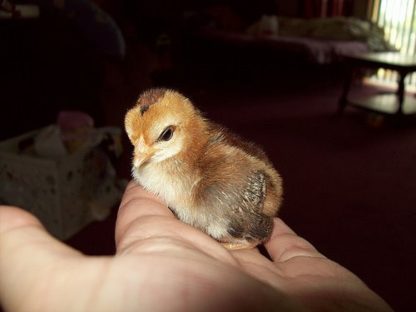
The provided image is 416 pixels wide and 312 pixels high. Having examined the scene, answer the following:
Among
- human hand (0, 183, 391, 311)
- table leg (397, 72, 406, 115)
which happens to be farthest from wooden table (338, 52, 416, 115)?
human hand (0, 183, 391, 311)

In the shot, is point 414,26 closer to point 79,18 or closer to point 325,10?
point 325,10

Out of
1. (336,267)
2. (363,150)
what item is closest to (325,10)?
(363,150)

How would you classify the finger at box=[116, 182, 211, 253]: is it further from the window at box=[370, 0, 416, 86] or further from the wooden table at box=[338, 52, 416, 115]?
the window at box=[370, 0, 416, 86]

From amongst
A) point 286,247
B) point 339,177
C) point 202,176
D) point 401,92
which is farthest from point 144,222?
point 401,92

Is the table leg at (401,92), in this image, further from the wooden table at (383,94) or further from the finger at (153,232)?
the finger at (153,232)

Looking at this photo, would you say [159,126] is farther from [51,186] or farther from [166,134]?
[51,186]

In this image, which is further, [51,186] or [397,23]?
[397,23]
